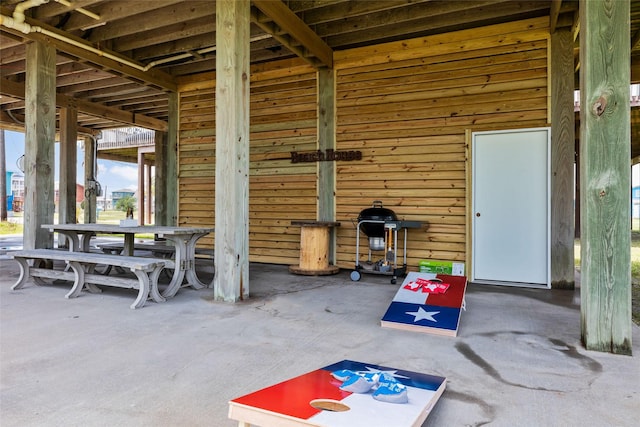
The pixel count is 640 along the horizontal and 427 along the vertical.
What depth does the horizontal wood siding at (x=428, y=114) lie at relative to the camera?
5.33m

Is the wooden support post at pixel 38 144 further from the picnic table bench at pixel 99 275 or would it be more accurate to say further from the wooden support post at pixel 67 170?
the wooden support post at pixel 67 170

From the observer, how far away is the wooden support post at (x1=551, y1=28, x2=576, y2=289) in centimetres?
502

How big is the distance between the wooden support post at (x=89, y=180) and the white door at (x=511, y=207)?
9.88 m

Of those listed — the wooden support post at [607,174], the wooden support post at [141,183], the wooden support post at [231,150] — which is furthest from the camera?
the wooden support post at [141,183]

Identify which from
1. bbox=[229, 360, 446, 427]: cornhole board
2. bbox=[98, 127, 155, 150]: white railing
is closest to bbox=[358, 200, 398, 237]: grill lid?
bbox=[229, 360, 446, 427]: cornhole board

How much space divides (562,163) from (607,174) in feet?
8.98

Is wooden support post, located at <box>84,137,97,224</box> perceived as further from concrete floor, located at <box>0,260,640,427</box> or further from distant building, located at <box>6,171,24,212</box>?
distant building, located at <box>6,171,24,212</box>

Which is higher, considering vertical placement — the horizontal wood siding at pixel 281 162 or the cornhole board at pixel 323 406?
the horizontal wood siding at pixel 281 162

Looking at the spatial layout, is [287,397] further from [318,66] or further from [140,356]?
[318,66]

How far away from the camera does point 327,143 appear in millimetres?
6480

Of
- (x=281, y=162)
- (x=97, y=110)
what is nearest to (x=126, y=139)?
(x=97, y=110)

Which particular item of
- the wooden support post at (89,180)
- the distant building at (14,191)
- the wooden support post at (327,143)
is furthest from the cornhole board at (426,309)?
the distant building at (14,191)

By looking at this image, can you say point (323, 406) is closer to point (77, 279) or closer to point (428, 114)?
point (77, 279)

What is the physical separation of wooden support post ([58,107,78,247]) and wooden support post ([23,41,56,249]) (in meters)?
2.95
